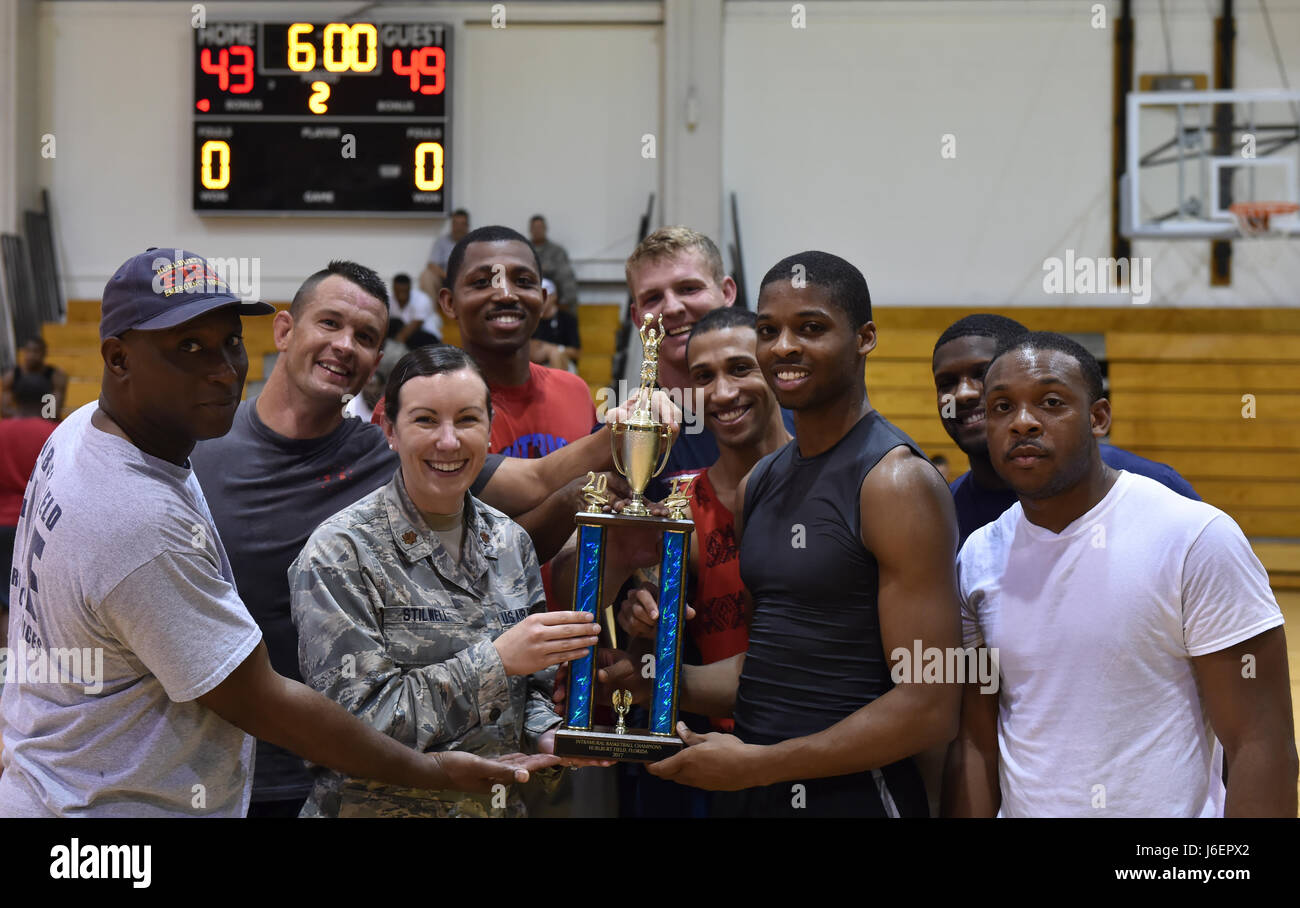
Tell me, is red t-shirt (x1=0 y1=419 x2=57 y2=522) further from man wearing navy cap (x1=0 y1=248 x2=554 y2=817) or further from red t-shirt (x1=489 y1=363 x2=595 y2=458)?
man wearing navy cap (x1=0 y1=248 x2=554 y2=817)

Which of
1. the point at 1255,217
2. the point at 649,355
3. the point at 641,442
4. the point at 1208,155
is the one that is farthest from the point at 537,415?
the point at 1208,155

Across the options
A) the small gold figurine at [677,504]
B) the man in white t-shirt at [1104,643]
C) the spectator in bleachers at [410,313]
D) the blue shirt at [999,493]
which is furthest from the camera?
the spectator in bleachers at [410,313]

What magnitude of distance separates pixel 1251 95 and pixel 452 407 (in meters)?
8.68

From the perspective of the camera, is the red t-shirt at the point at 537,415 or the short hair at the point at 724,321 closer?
the short hair at the point at 724,321

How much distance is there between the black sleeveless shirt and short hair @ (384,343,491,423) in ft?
2.15

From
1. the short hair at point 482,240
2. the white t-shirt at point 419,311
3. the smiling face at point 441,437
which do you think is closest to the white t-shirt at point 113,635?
the smiling face at point 441,437

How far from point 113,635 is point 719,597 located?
1330mm

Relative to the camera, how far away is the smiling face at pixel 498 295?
3066 mm

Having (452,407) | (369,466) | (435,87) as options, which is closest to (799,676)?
(452,407)

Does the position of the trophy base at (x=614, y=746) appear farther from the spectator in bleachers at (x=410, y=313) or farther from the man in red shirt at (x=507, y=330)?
the spectator in bleachers at (x=410, y=313)

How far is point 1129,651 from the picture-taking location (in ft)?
6.81

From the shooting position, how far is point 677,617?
2258 mm

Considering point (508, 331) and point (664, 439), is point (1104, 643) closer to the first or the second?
point (664, 439)

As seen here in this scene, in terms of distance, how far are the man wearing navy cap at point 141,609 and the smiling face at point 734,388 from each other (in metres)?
1.14
